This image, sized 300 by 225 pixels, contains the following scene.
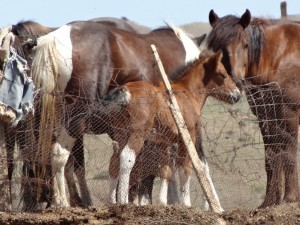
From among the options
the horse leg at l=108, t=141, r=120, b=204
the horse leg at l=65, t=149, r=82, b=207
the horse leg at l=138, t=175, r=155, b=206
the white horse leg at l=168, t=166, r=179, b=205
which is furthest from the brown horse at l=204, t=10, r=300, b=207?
the horse leg at l=65, t=149, r=82, b=207

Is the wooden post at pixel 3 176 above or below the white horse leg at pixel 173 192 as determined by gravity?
above

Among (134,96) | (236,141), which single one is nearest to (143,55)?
(134,96)

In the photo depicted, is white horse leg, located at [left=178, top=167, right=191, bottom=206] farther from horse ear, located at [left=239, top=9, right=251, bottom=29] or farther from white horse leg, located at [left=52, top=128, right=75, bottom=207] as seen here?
horse ear, located at [left=239, top=9, right=251, bottom=29]

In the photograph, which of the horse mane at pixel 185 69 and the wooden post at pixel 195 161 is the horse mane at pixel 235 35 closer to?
the horse mane at pixel 185 69

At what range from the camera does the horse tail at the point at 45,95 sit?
883 centimetres

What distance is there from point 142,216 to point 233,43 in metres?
2.79

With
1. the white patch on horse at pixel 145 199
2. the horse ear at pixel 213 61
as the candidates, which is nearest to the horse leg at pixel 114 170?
the white patch on horse at pixel 145 199

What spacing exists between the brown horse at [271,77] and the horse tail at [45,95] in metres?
1.81

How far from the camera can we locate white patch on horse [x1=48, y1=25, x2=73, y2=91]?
9.98 metres

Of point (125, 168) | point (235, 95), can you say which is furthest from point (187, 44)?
point (125, 168)

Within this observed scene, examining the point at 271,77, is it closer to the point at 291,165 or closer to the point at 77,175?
the point at 291,165

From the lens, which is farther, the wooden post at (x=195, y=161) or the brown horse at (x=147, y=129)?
the brown horse at (x=147, y=129)

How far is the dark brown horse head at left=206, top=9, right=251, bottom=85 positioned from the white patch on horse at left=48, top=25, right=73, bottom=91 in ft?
5.13

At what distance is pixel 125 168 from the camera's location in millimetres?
8859
